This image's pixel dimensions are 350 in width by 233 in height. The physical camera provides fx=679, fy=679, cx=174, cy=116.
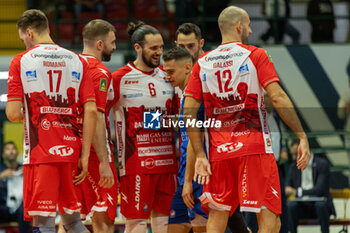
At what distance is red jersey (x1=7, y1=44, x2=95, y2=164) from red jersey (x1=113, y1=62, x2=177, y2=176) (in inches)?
37.2

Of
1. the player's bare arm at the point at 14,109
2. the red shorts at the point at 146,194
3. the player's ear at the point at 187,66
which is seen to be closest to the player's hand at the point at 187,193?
the red shorts at the point at 146,194

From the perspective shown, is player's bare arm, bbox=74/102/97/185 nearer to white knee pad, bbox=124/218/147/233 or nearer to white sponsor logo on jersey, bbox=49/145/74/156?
white sponsor logo on jersey, bbox=49/145/74/156

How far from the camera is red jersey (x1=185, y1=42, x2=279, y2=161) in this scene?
5.39m

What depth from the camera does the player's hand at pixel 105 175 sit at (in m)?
5.88

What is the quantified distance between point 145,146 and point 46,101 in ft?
4.22

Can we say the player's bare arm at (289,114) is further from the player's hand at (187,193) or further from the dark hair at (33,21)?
the dark hair at (33,21)

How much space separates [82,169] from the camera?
5617mm

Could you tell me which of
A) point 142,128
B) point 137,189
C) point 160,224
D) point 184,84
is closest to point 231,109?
point 184,84

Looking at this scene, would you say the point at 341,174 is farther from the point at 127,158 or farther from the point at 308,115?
the point at 127,158

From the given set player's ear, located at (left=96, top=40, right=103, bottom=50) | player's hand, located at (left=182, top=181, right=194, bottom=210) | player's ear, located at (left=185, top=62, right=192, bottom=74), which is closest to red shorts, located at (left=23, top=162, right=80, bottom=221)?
player's hand, located at (left=182, top=181, right=194, bottom=210)

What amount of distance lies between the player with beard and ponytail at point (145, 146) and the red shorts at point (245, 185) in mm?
978

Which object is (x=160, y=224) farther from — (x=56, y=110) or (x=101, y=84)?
(x=56, y=110)

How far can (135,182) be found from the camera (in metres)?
6.41

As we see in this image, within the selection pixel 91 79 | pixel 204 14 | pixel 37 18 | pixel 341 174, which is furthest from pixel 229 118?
pixel 204 14
